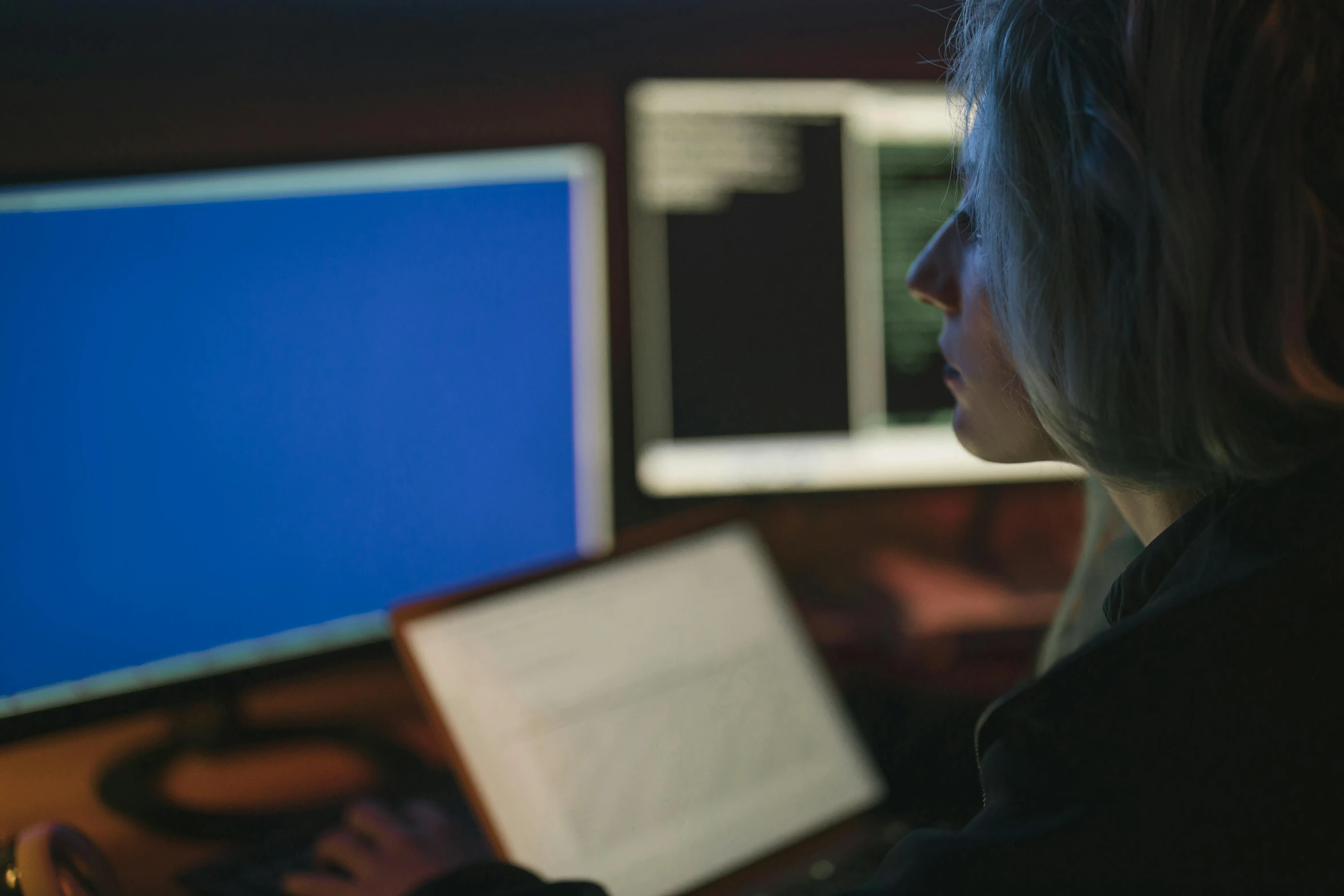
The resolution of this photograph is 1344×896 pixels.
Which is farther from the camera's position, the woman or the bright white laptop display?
the bright white laptop display

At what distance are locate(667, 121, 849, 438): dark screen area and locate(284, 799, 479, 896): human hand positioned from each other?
0.47 meters

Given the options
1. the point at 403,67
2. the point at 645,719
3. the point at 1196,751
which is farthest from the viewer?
the point at 403,67

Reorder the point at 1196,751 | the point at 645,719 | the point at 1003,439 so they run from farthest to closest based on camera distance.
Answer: the point at 645,719
the point at 1003,439
the point at 1196,751

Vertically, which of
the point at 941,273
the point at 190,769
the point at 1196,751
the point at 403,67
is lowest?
the point at 190,769

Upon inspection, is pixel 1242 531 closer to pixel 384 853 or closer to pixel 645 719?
pixel 645 719

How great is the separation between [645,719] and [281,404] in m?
0.35

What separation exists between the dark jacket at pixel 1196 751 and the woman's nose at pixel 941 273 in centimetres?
23

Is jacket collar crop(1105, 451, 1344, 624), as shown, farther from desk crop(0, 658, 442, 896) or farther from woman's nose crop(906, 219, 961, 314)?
desk crop(0, 658, 442, 896)

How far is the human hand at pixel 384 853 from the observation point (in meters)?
0.60

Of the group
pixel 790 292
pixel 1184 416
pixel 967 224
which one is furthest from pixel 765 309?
pixel 1184 416

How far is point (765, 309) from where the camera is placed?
100 cm

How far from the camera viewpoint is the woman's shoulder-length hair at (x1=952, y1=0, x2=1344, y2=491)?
37 cm

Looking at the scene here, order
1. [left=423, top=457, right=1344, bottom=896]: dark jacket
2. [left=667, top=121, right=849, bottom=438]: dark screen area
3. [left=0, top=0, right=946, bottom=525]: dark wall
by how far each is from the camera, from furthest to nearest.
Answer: [left=667, top=121, right=849, bottom=438]: dark screen area
[left=0, top=0, right=946, bottom=525]: dark wall
[left=423, top=457, right=1344, bottom=896]: dark jacket

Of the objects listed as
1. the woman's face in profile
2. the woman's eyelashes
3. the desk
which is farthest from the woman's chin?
the desk
